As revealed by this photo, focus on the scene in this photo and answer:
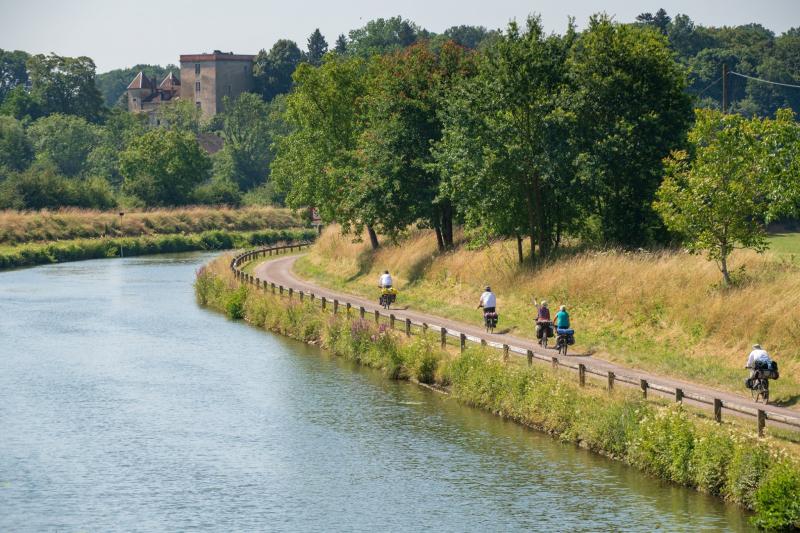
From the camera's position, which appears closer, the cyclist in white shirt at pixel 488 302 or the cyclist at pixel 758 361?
the cyclist at pixel 758 361

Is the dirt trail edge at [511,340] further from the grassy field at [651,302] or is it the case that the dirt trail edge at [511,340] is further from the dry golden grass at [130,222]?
the dry golden grass at [130,222]

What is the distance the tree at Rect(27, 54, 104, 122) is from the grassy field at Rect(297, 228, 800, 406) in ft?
488

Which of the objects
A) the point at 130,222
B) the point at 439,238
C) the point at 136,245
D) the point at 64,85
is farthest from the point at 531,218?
the point at 64,85

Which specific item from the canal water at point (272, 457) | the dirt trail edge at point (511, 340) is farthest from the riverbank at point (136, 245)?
the canal water at point (272, 457)

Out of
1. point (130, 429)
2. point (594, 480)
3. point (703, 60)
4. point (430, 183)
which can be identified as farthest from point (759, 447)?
point (703, 60)

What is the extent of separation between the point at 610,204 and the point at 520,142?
4.94 m

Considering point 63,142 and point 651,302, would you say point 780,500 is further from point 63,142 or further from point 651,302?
point 63,142

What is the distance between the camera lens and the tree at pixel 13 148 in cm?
15425

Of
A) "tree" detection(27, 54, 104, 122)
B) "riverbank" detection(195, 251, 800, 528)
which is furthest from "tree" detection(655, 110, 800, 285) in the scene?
"tree" detection(27, 54, 104, 122)

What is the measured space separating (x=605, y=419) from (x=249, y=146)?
481ft

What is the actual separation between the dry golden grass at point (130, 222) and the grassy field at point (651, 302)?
5337 cm

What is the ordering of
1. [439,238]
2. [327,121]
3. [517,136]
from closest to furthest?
[517,136] → [439,238] → [327,121]

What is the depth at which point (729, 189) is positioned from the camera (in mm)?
40469

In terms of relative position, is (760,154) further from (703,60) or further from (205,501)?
(703,60)
